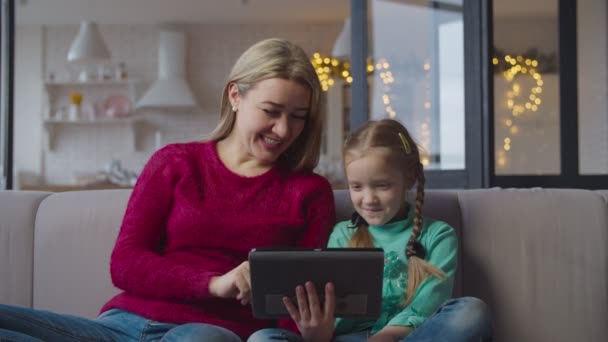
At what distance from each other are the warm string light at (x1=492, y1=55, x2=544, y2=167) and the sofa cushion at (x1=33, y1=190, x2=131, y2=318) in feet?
7.35

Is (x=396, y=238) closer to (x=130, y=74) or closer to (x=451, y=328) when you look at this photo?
(x=451, y=328)

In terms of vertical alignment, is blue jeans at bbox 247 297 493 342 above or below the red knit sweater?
below

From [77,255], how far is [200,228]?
48cm

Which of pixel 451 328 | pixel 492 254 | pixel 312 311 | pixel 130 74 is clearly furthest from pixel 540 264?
pixel 130 74

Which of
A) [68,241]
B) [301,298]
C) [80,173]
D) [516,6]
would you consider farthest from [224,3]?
[301,298]

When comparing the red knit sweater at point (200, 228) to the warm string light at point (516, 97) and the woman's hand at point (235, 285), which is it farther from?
the warm string light at point (516, 97)

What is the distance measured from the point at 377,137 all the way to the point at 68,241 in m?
0.85

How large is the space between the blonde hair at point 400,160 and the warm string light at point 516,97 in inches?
79.4

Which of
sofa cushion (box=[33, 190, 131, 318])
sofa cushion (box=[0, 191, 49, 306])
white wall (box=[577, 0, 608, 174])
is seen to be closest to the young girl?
sofa cushion (box=[33, 190, 131, 318])

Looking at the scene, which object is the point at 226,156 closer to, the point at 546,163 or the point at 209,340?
the point at 209,340

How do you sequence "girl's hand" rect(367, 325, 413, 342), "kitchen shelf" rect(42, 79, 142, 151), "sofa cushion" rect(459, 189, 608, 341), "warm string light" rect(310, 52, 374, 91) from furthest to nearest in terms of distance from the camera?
1. "kitchen shelf" rect(42, 79, 142, 151)
2. "warm string light" rect(310, 52, 374, 91)
3. "sofa cushion" rect(459, 189, 608, 341)
4. "girl's hand" rect(367, 325, 413, 342)

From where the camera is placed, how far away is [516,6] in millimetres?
3373

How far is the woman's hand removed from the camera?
1.36 metres

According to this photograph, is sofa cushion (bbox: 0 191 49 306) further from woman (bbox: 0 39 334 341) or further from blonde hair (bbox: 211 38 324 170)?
blonde hair (bbox: 211 38 324 170)
